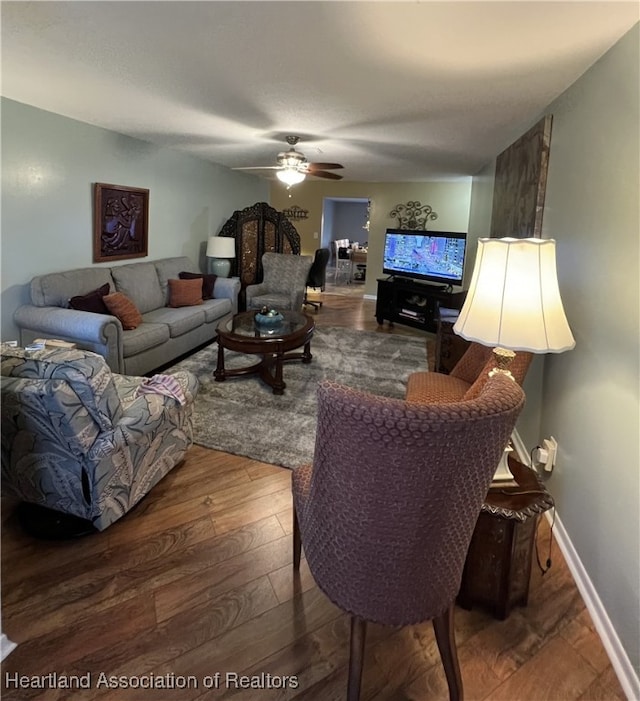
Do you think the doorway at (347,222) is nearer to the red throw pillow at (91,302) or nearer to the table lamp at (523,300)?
the red throw pillow at (91,302)

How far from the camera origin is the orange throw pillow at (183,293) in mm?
4898

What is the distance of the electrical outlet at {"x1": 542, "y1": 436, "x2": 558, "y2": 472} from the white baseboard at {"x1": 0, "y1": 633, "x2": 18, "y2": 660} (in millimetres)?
2328

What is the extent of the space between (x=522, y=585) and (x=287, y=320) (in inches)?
117

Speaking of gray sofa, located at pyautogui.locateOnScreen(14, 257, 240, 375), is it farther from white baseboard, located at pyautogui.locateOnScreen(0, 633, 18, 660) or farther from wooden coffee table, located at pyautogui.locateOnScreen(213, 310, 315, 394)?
white baseboard, located at pyautogui.locateOnScreen(0, 633, 18, 660)

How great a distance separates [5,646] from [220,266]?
4.96 meters

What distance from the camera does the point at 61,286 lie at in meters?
3.68

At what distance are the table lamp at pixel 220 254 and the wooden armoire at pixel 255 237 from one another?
0.84 feet

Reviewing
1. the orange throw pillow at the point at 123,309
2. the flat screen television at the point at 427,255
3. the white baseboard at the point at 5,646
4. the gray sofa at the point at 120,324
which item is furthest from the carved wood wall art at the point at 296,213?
the white baseboard at the point at 5,646

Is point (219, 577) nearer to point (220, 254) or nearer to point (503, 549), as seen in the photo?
point (503, 549)

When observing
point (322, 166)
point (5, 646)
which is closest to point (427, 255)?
point (322, 166)

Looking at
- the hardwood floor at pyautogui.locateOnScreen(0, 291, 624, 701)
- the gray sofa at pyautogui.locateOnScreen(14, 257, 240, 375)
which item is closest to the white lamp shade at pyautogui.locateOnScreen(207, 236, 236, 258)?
the gray sofa at pyautogui.locateOnScreen(14, 257, 240, 375)

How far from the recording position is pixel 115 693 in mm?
1386

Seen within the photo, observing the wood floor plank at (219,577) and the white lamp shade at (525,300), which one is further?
the wood floor plank at (219,577)

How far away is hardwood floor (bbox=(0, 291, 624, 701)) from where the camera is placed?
4.70 feet
